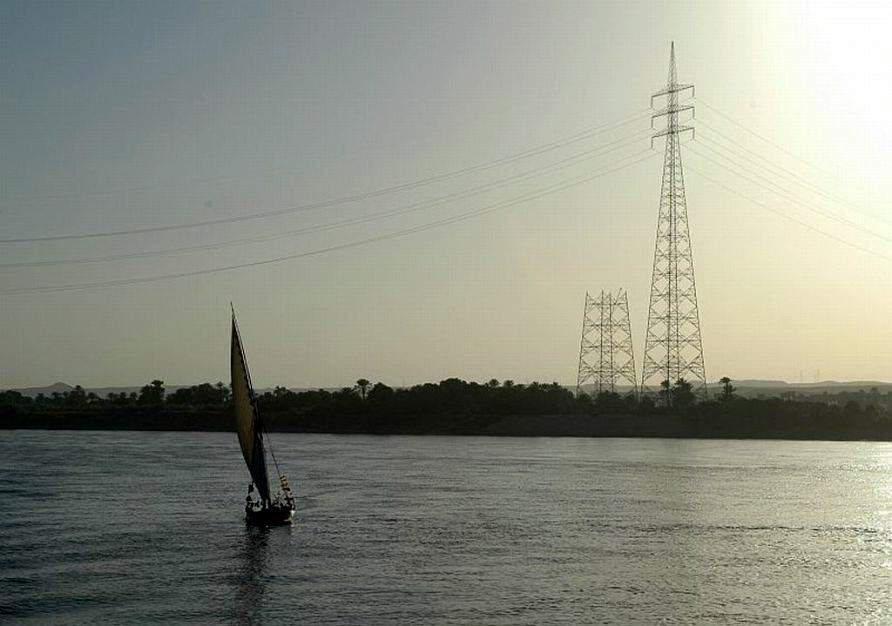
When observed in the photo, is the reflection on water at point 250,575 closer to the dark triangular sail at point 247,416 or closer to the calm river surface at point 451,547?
the calm river surface at point 451,547

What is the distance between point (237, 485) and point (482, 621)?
57.7 meters

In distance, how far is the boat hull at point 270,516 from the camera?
223 feet

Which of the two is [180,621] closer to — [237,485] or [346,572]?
[346,572]

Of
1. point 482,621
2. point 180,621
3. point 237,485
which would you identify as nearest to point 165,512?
point 237,485

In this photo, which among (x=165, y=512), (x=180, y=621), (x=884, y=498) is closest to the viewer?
(x=180, y=621)

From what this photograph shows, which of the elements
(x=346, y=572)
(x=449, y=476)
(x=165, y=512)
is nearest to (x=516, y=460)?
(x=449, y=476)

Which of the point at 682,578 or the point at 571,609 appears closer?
the point at 571,609

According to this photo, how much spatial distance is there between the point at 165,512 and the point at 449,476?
39.1m

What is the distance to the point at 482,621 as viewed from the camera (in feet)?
137

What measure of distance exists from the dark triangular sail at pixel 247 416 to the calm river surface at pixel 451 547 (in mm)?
3429

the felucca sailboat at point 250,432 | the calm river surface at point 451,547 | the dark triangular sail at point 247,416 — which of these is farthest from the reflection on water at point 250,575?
the dark triangular sail at point 247,416

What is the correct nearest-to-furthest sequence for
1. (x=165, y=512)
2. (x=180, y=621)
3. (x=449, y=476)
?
(x=180, y=621)
(x=165, y=512)
(x=449, y=476)

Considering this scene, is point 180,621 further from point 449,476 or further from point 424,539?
point 449,476

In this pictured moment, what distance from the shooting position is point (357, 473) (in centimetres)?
11044
